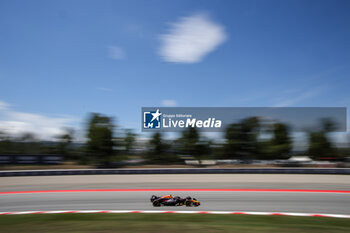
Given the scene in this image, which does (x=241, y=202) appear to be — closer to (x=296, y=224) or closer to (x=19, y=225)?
(x=296, y=224)

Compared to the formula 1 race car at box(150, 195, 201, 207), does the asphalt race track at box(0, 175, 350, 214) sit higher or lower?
lower

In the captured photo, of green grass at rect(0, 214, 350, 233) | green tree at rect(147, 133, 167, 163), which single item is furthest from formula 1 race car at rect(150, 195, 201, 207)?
green tree at rect(147, 133, 167, 163)

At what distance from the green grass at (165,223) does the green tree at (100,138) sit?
17.8 metres

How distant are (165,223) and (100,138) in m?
20.8

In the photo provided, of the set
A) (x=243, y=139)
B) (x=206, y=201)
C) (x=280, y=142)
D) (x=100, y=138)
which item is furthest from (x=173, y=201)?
(x=280, y=142)

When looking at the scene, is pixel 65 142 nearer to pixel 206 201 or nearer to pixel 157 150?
pixel 157 150

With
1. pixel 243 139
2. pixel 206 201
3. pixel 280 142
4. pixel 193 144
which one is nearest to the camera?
pixel 206 201

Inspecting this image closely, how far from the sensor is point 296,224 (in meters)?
5.52

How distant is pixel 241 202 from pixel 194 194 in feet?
7.04

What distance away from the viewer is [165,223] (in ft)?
18.2

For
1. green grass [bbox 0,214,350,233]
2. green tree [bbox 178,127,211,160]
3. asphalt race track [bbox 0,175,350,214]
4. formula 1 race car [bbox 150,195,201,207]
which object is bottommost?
asphalt race track [bbox 0,175,350,214]

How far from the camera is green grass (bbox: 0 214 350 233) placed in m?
5.10

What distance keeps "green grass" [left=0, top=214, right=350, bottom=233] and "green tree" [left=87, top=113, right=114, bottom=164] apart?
17778 mm

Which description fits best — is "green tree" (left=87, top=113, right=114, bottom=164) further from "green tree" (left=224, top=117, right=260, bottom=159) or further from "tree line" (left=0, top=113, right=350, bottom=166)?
"green tree" (left=224, top=117, right=260, bottom=159)
